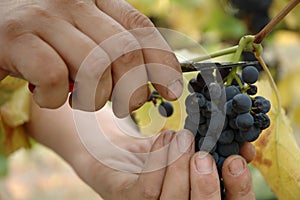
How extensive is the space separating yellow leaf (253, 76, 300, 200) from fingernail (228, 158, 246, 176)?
0.55 ft

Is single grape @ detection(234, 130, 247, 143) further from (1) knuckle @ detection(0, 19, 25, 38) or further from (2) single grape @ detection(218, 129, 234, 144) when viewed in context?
(1) knuckle @ detection(0, 19, 25, 38)

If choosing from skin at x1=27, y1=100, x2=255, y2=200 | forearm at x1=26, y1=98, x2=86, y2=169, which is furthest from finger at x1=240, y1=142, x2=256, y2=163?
forearm at x1=26, y1=98, x2=86, y2=169

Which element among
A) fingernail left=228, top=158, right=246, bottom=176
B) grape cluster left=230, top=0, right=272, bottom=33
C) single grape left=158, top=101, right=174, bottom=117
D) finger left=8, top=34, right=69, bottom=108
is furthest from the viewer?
grape cluster left=230, top=0, right=272, bottom=33

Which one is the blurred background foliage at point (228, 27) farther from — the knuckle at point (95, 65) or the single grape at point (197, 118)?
the knuckle at point (95, 65)

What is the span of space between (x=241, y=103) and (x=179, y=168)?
0.10 meters

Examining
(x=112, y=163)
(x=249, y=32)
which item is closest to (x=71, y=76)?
(x=112, y=163)

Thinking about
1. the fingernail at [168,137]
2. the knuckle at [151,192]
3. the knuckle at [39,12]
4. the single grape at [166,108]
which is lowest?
the knuckle at [151,192]

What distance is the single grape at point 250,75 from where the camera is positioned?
0.70m

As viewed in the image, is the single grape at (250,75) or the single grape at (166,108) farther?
the single grape at (166,108)

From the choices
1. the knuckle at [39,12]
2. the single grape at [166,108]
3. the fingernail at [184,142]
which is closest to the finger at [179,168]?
the fingernail at [184,142]

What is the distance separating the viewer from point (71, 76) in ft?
2.05

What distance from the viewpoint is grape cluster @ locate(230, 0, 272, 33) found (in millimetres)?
1439

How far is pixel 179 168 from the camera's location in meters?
0.69

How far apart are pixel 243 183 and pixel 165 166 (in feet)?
0.31
